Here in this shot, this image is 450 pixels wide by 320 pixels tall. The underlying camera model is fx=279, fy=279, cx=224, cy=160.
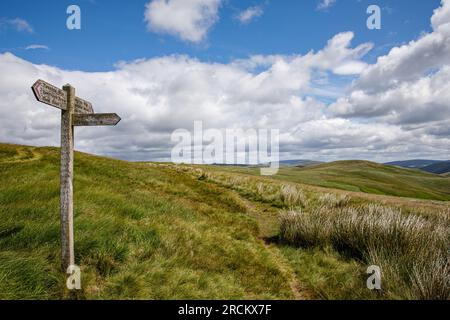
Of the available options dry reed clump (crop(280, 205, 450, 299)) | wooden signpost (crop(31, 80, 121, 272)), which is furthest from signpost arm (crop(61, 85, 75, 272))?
dry reed clump (crop(280, 205, 450, 299))

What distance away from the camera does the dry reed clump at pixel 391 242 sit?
19.1ft

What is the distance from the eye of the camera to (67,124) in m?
6.03

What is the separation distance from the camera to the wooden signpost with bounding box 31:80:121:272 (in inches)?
220

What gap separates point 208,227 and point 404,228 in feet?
22.0

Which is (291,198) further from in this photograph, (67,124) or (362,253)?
(67,124)

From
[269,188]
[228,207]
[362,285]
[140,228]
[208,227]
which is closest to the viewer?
[362,285]

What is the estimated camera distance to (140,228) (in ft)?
26.8

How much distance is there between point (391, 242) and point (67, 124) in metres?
9.57

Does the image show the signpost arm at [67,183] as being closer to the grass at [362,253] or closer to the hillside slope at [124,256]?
the hillside slope at [124,256]

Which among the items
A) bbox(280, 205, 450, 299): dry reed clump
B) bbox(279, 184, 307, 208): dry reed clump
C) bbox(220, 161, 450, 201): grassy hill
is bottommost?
bbox(220, 161, 450, 201): grassy hill

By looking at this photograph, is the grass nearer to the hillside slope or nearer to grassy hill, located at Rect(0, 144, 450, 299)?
grassy hill, located at Rect(0, 144, 450, 299)

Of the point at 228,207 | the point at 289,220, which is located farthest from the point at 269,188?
the point at 289,220

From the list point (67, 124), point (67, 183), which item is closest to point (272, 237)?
point (67, 183)
